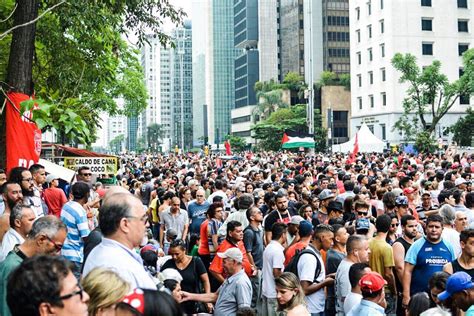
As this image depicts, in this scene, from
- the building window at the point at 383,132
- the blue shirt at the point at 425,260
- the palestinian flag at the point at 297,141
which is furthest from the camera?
the building window at the point at 383,132

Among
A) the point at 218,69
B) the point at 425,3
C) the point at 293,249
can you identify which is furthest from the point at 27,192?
the point at 218,69

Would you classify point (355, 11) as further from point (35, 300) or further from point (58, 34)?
point (35, 300)

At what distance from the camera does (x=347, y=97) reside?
8806 cm

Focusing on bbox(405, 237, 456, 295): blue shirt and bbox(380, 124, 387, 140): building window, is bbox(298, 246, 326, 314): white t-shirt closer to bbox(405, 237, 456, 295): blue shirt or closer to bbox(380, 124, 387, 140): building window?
bbox(405, 237, 456, 295): blue shirt

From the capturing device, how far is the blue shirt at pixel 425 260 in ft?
23.5

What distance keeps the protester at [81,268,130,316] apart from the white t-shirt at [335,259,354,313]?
3.84 metres

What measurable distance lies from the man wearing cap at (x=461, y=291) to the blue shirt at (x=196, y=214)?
23.1 feet

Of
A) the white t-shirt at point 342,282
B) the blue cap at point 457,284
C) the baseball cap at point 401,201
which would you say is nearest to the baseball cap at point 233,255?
the white t-shirt at point 342,282

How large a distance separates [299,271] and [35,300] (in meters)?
4.42

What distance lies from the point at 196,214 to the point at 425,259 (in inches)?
222

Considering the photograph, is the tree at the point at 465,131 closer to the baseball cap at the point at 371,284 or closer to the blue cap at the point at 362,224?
the blue cap at the point at 362,224

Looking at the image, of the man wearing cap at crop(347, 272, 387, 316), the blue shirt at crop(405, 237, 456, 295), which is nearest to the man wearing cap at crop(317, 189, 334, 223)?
the blue shirt at crop(405, 237, 456, 295)

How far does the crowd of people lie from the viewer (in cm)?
325

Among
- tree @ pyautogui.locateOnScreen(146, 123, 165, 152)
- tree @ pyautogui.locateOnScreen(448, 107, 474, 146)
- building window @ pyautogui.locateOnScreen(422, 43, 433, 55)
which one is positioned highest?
building window @ pyautogui.locateOnScreen(422, 43, 433, 55)
